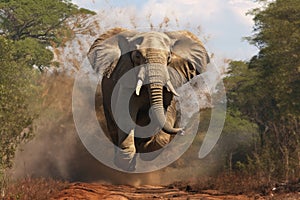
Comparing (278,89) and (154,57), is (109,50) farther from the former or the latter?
(278,89)

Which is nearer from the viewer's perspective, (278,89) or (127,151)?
(127,151)

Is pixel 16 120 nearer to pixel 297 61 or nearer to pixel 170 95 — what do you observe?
pixel 170 95

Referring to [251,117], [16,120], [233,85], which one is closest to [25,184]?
[16,120]

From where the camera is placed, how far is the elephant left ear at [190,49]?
14273mm

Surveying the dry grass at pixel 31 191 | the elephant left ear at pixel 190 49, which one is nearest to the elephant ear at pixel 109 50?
the elephant left ear at pixel 190 49

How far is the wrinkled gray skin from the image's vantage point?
12344mm

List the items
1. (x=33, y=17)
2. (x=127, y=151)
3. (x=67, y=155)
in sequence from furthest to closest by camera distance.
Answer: (x=33, y=17)
(x=67, y=155)
(x=127, y=151)

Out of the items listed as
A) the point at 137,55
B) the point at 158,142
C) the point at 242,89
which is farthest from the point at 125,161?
the point at 242,89

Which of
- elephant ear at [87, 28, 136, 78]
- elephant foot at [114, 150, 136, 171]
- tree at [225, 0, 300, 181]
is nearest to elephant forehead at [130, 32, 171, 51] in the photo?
elephant ear at [87, 28, 136, 78]

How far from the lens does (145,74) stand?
40.3ft

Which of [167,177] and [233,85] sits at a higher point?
[233,85]

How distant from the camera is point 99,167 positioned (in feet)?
54.2

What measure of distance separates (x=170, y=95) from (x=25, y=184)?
144 inches

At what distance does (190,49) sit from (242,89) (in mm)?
15542
